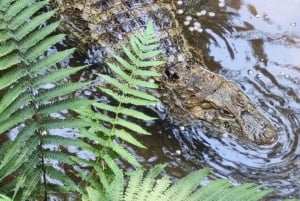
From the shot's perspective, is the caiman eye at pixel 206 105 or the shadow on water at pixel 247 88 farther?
the caiman eye at pixel 206 105

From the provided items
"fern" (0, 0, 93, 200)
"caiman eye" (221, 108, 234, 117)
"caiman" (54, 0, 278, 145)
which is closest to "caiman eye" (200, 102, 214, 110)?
"caiman" (54, 0, 278, 145)

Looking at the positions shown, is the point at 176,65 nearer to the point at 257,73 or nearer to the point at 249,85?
the point at 249,85

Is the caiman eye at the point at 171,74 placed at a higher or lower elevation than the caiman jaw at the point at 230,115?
higher

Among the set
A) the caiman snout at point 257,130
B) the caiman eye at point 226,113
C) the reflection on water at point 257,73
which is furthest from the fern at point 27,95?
the caiman snout at point 257,130

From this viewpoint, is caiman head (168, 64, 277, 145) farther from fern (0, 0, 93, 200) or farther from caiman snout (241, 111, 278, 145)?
fern (0, 0, 93, 200)

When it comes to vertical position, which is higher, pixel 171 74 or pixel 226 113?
pixel 171 74

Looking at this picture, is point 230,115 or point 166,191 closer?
point 166,191

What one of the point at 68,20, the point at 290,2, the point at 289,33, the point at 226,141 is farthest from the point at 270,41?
the point at 68,20

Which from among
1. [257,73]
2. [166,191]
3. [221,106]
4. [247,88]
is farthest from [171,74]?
[166,191]

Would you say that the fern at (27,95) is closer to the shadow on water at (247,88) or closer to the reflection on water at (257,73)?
the shadow on water at (247,88)
